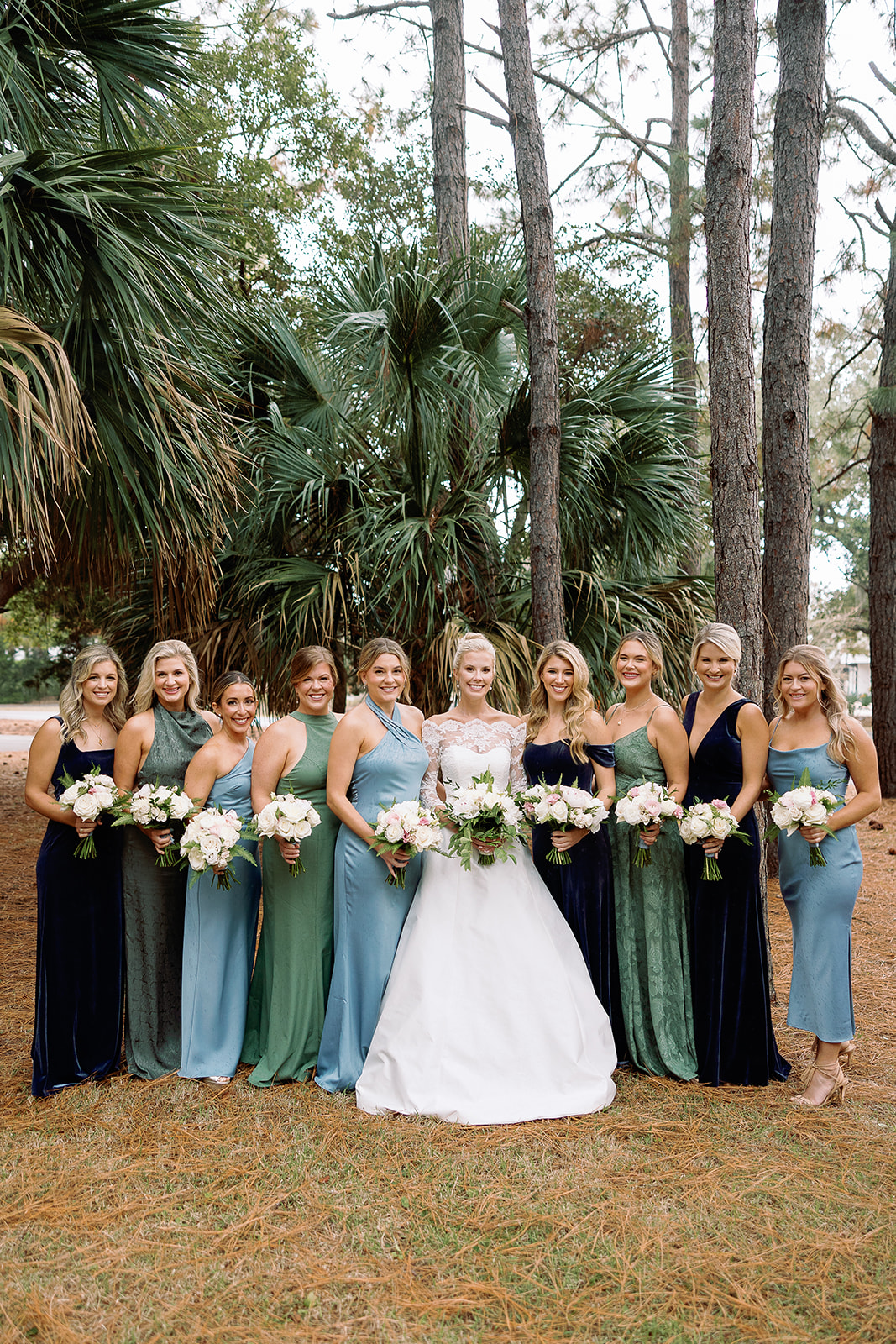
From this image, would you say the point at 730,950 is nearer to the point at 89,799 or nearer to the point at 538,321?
the point at 89,799

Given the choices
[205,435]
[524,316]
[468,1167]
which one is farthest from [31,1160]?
[524,316]

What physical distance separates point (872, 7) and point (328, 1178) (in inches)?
481

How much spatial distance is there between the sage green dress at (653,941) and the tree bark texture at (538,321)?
2874mm

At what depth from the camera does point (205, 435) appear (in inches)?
254

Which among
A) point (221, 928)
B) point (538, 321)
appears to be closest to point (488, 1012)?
point (221, 928)

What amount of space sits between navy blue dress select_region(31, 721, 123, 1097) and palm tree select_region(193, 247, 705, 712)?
10.6 feet

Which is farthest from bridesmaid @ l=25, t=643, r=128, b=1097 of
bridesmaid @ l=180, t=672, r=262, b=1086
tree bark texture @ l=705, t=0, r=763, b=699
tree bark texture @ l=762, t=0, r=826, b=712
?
tree bark texture @ l=762, t=0, r=826, b=712

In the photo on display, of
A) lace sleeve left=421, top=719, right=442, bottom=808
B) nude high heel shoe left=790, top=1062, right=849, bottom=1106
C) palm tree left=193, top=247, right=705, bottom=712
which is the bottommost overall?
nude high heel shoe left=790, top=1062, right=849, bottom=1106

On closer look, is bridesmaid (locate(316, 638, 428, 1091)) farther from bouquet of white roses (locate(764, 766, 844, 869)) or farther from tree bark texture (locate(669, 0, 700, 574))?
tree bark texture (locate(669, 0, 700, 574))

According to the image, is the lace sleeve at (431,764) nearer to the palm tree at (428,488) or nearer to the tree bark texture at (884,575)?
the palm tree at (428,488)

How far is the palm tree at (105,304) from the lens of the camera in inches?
200

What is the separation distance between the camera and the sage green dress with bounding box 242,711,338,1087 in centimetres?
454

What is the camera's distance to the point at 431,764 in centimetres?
480

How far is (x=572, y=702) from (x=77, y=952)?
259 centimetres
